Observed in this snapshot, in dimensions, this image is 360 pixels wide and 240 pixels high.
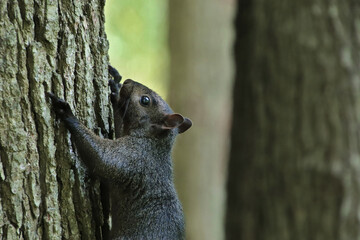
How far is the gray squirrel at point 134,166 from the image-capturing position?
4.37 m

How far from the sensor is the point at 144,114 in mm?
5230

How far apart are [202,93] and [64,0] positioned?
251 inches

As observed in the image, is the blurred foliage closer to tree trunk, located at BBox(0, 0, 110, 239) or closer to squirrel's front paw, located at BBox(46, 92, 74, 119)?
tree trunk, located at BBox(0, 0, 110, 239)

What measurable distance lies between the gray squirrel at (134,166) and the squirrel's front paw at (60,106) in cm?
1

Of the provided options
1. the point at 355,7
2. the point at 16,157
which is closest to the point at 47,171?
the point at 16,157

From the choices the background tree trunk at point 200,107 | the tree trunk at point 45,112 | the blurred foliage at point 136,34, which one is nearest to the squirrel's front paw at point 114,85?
the tree trunk at point 45,112

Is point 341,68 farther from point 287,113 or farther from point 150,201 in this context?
point 150,201

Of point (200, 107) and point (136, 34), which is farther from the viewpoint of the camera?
point (136, 34)

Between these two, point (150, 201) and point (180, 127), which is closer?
point (150, 201)

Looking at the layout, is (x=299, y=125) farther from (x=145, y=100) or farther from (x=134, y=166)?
(x=134, y=166)

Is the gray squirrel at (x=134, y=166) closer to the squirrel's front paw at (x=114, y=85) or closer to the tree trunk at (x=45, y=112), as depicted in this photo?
the squirrel's front paw at (x=114, y=85)

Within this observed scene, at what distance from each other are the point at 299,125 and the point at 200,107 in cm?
431

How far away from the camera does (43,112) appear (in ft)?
12.5

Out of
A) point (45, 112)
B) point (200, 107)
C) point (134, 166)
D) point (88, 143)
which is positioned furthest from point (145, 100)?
point (200, 107)
